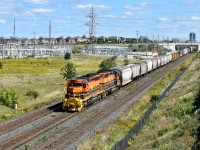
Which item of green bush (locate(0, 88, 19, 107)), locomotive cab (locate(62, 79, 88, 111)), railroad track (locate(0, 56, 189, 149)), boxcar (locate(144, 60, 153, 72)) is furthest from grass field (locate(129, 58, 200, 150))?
boxcar (locate(144, 60, 153, 72))

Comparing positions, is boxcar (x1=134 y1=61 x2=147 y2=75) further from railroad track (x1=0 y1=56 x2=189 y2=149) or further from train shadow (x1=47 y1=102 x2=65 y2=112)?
train shadow (x1=47 y1=102 x2=65 y2=112)

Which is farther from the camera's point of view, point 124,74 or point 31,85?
point 31,85

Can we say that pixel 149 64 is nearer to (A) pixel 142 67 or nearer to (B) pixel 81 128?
(A) pixel 142 67

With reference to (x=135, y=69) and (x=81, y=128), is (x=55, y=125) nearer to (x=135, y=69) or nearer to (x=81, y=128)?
(x=81, y=128)

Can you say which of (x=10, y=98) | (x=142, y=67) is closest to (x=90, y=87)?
(x=10, y=98)

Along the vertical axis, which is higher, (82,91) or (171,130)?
(82,91)

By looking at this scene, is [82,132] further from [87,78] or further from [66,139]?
[87,78]

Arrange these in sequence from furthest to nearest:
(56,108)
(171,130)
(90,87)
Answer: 1. (56,108)
2. (90,87)
3. (171,130)

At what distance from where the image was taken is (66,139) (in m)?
24.7

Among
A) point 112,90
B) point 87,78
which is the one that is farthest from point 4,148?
point 112,90

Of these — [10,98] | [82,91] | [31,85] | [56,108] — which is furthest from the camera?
[31,85]

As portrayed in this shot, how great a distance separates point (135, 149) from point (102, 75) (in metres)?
21.3

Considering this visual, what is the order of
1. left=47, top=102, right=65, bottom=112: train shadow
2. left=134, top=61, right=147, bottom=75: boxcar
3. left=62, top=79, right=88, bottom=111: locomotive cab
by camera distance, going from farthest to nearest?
left=134, top=61, right=147, bottom=75: boxcar, left=47, top=102, right=65, bottom=112: train shadow, left=62, top=79, right=88, bottom=111: locomotive cab

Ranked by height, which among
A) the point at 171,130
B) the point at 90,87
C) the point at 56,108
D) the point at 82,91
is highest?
the point at 90,87
